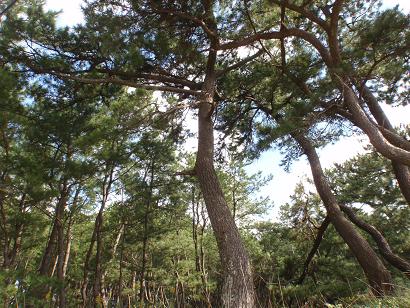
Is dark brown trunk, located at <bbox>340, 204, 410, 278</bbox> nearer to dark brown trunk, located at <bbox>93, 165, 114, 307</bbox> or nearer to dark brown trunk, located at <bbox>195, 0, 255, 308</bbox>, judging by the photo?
dark brown trunk, located at <bbox>195, 0, 255, 308</bbox>

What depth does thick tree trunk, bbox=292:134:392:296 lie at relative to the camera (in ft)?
16.1

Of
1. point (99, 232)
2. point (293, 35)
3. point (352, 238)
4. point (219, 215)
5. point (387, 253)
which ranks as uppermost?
point (293, 35)

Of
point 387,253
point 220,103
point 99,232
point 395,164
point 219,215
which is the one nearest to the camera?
point 219,215

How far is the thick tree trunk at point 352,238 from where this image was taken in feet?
16.1

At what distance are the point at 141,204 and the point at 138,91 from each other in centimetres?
482

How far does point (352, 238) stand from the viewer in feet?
18.0

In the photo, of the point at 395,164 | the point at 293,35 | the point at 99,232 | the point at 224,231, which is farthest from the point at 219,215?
the point at 99,232

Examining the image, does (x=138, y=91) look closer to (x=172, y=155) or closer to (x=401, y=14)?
(x=172, y=155)

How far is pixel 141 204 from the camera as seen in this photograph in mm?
10773

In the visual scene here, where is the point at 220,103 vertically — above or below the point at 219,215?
above

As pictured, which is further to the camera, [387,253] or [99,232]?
[99,232]

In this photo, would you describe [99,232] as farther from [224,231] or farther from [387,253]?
[387,253]

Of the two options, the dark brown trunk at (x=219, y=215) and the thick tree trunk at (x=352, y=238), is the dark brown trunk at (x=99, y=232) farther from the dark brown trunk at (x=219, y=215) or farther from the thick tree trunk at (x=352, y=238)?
the thick tree trunk at (x=352, y=238)

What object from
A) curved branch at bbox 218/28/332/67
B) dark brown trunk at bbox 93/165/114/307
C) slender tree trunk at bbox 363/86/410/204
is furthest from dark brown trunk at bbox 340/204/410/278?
dark brown trunk at bbox 93/165/114/307
